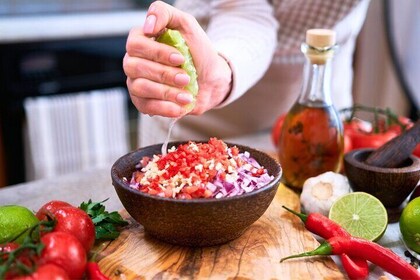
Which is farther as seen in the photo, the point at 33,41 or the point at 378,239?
the point at 33,41

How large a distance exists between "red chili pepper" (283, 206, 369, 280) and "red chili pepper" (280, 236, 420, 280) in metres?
0.01

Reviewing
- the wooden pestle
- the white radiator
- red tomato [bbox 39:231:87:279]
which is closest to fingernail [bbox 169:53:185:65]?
red tomato [bbox 39:231:87:279]

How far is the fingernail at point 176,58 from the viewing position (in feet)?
2.91

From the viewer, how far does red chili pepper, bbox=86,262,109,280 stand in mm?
757

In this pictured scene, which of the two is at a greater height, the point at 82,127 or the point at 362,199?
the point at 362,199

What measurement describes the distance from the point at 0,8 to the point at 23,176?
74cm

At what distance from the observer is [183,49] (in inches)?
36.0

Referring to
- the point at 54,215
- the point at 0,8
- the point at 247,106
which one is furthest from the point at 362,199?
the point at 0,8

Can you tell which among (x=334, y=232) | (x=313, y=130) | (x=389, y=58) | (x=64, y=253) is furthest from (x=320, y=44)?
(x=389, y=58)

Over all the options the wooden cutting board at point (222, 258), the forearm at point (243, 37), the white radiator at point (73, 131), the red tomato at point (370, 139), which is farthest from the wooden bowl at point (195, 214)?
the white radiator at point (73, 131)

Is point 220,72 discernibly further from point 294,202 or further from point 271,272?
point 271,272

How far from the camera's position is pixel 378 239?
3.12 ft

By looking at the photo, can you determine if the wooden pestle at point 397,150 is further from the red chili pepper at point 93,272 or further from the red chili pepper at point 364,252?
the red chili pepper at point 93,272

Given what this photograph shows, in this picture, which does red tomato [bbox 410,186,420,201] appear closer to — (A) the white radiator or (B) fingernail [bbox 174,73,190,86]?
(B) fingernail [bbox 174,73,190,86]
